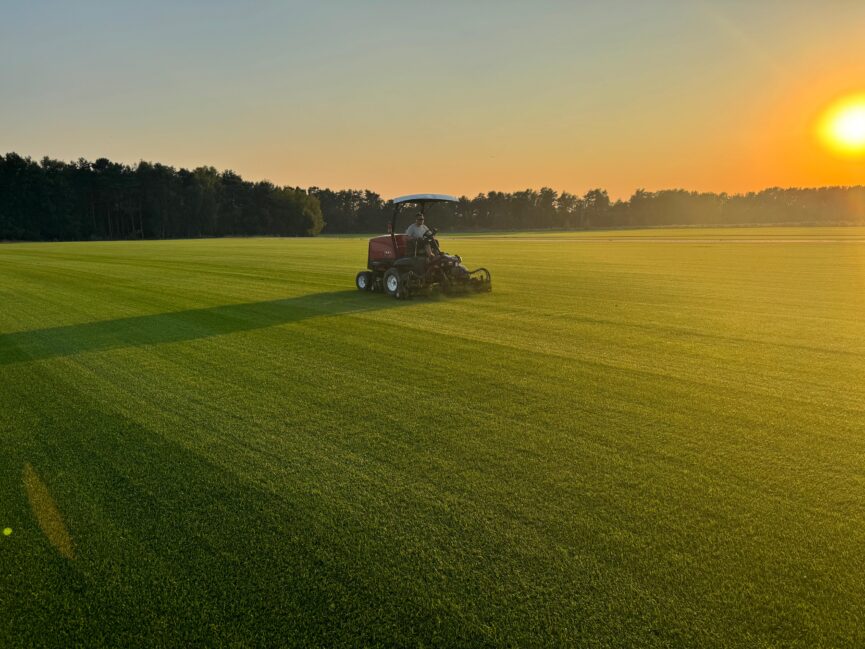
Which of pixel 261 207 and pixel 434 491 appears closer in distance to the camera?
pixel 434 491

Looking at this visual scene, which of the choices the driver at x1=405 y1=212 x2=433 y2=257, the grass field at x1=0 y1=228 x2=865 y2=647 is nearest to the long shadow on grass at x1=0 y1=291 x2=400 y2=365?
the grass field at x1=0 y1=228 x2=865 y2=647

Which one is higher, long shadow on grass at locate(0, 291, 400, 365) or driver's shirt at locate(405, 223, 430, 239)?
driver's shirt at locate(405, 223, 430, 239)

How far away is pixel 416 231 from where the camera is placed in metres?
14.4

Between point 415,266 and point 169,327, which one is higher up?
point 415,266

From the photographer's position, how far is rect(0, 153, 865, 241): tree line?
94750 mm

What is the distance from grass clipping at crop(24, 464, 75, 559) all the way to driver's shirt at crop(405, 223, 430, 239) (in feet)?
35.2

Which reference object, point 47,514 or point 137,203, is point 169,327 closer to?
point 47,514

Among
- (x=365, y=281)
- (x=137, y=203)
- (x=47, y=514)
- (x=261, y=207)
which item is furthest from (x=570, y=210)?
(x=47, y=514)

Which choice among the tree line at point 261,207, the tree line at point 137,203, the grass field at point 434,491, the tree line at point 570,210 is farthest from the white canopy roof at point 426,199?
the tree line at point 570,210

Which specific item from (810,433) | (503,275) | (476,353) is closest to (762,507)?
(810,433)

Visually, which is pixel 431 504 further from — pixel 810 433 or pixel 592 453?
pixel 810 433

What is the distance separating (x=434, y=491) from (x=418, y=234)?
10880 mm

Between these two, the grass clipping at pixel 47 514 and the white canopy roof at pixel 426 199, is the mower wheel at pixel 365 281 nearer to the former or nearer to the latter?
the white canopy roof at pixel 426 199

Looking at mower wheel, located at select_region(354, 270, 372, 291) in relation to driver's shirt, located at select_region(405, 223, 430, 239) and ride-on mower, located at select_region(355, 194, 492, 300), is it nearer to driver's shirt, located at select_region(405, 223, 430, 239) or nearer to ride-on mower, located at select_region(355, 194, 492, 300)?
ride-on mower, located at select_region(355, 194, 492, 300)
